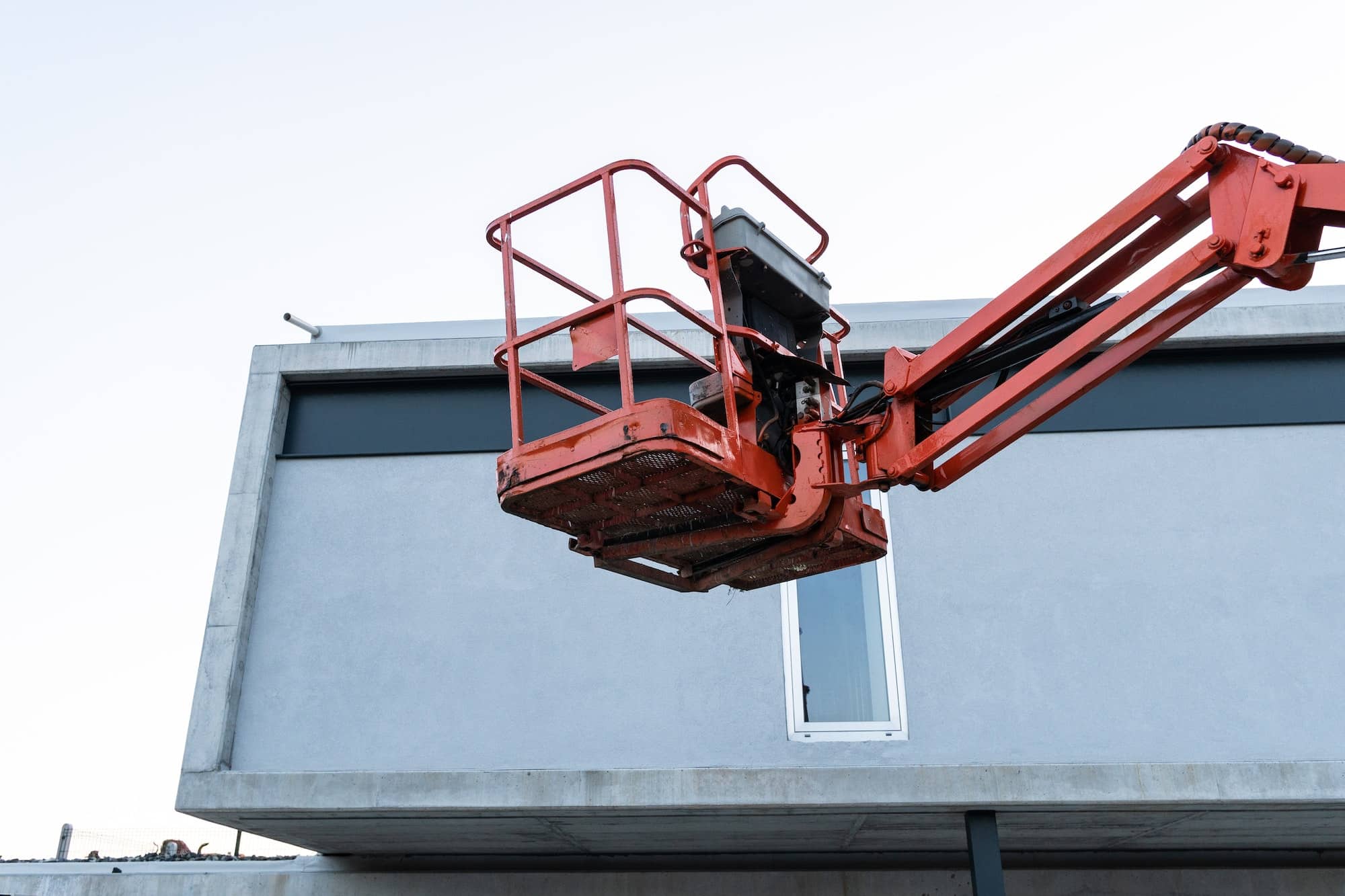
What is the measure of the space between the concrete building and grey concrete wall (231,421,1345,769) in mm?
26

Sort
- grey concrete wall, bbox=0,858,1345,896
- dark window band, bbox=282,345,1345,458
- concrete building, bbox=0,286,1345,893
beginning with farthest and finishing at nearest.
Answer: grey concrete wall, bbox=0,858,1345,896 → dark window band, bbox=282,345,1345,458 → concrete building, bbox=0,286,1345,893

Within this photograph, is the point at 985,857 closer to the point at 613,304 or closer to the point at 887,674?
the point at 887,674

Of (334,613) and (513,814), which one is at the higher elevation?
(334,613)

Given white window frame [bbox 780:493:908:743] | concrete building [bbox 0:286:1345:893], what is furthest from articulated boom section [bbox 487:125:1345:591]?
concrete building [bbox 0:286:1345:893]

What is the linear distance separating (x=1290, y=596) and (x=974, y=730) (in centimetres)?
290

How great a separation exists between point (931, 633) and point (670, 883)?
12.3ft

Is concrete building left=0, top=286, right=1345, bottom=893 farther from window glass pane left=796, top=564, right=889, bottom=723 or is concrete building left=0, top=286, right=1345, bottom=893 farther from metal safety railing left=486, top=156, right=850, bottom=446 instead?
metal safety railing left=486, top=156, right=850, bottom=446

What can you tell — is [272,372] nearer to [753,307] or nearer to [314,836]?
[314,836]

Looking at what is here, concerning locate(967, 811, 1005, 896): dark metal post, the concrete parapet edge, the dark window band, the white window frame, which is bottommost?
locate(967, 811, 1005, 896): dark metal post

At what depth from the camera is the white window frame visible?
361 inches

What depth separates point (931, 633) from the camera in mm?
9523

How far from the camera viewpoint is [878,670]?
942 centimetres

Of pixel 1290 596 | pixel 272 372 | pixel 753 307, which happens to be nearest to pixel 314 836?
pixel 272 372

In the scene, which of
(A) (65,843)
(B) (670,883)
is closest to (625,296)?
(B) (670,883)
